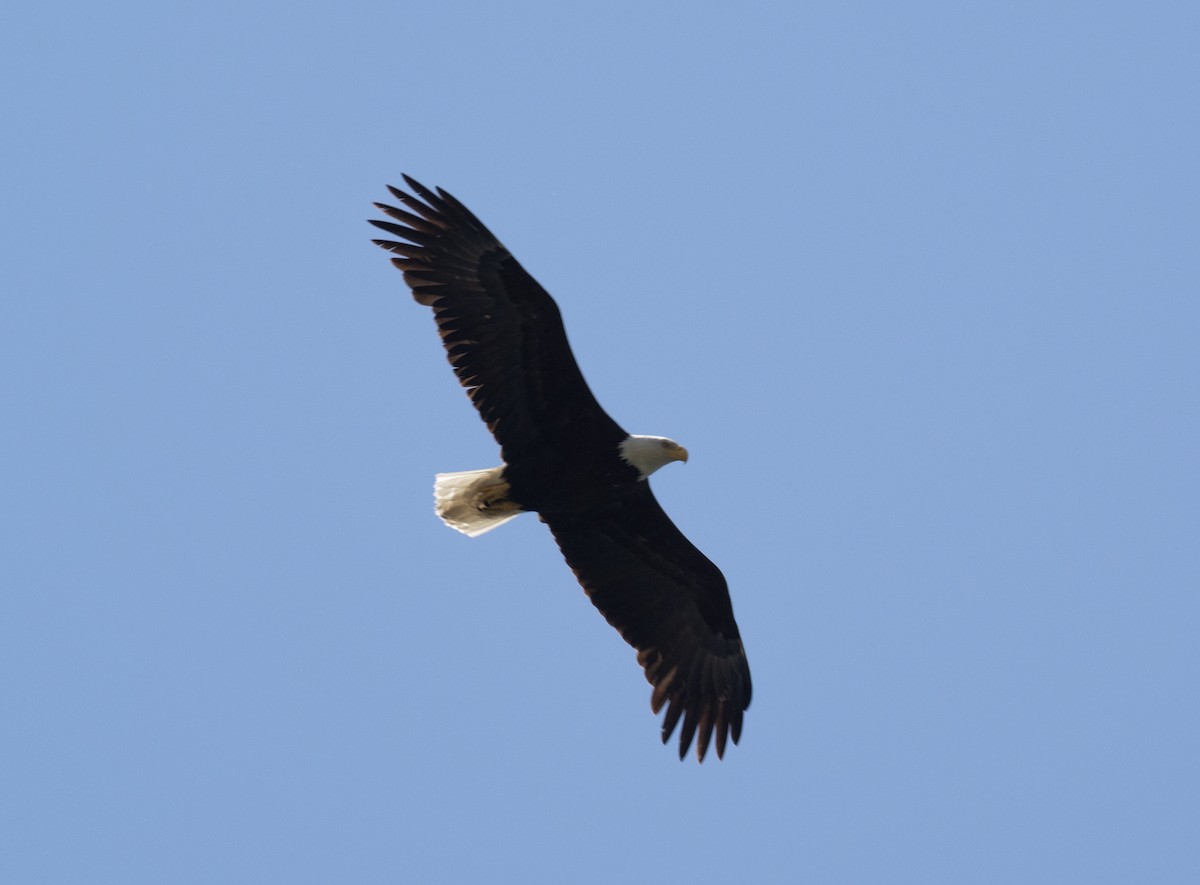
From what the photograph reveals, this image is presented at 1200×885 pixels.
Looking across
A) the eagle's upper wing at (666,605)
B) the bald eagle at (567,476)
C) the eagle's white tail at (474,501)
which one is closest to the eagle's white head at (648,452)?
the bald eagle at (567,476)

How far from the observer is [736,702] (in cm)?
1209

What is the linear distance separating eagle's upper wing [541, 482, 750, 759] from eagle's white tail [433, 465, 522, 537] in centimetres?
41

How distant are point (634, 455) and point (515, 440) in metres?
0.85

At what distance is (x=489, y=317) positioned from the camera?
11.2 metres

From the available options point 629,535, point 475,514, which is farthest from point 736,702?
point 475,514

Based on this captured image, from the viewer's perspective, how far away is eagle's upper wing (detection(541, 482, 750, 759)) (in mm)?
11992

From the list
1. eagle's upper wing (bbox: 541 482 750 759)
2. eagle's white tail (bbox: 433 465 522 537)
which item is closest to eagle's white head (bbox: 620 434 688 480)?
eagle's upper wing (bbox: 541 482 750 759)

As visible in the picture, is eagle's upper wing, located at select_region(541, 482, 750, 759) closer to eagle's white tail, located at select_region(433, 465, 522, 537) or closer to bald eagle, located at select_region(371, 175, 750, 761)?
bald eagle, located at select_region(371, 175, 750, 761)

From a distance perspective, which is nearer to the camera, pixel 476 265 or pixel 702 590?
pixel 476 265

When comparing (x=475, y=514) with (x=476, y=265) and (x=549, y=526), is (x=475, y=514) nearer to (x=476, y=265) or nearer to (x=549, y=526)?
(x=549, y=526)

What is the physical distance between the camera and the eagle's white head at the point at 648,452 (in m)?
11.6

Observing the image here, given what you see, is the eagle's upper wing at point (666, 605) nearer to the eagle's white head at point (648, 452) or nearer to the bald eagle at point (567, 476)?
the bald eagle at point (567, 476)

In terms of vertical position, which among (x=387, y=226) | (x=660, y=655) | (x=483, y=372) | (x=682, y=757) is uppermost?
(x=387, y=226)

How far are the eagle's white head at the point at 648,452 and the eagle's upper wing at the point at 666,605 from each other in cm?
36
